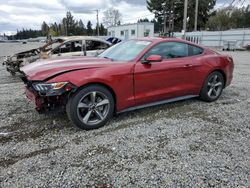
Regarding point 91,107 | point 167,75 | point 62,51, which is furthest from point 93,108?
point 62,51

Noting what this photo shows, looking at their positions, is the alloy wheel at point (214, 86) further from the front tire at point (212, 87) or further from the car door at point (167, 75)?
the car door at point (167, 75)

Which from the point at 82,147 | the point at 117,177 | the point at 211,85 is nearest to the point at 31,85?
the point at 82,147

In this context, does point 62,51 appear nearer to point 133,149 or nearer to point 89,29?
point 133,149

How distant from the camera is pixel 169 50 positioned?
14.6ft

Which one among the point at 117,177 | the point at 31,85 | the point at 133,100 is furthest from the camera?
the point at 133,100

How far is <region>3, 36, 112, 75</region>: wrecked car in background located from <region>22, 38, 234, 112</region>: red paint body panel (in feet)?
13.2

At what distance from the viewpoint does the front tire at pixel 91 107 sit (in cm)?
345

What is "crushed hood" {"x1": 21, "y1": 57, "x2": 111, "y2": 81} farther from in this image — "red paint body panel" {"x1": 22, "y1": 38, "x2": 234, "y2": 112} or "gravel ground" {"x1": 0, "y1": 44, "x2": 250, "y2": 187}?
"gravel ground" {"x1": 0, "y1": 44, "x2": 250, "y2": 187}

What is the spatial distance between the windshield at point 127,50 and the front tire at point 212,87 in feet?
5.67

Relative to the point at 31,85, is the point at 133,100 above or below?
below

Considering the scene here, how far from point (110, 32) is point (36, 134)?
150 feet

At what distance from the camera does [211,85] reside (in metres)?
5.10

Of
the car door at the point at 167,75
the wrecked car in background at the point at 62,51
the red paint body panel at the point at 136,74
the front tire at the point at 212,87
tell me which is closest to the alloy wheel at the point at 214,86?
the front tire at the point at 212,87

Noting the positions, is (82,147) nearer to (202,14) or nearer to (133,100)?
(133,100)
